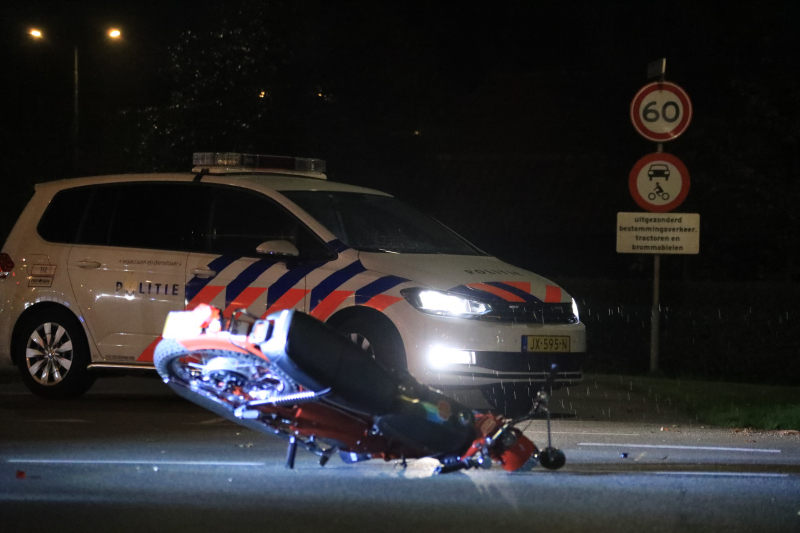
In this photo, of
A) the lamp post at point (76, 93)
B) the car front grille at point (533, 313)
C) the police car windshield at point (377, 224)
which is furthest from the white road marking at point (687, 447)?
the lamp post at point (76, 93)

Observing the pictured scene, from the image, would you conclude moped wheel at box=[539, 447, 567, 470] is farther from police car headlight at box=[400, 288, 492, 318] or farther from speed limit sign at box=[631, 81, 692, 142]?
speed limit sign at box=[631, 81, 692, 142]

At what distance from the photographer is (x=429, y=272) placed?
9.12 meters

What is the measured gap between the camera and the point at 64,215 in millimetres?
10500

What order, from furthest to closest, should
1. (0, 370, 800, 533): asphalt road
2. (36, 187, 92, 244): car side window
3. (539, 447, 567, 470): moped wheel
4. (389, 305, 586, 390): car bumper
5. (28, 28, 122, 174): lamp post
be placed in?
1. (28, 28, 122, 174): lamp post
2. (36, 187, 92, 244): car side window
3. (389, 305, 586, 390): car bumper
4. (539, 447, 567, 470): moped wheel
5. (0, 370, 800, 533): asphalt road

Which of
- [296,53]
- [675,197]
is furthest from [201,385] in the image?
[296,53]

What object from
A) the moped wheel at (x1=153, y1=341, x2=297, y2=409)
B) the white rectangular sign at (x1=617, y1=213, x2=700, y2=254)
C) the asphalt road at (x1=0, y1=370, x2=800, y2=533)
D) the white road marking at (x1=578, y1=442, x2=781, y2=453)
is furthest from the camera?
the white rectangular sign at (x1=617, y1=213, x2=700, y2=254)

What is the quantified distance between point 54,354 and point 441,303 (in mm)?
3451

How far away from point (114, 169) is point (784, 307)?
1954 cm

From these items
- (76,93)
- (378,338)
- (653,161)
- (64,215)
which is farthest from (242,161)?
(76,93)

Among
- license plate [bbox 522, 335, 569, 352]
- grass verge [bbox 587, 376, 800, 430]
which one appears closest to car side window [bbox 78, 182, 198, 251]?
license plate [bbox 522, 335, 569, 352]

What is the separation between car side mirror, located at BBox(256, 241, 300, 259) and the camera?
362 inches

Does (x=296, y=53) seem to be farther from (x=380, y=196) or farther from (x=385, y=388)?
(x=385, y=388)

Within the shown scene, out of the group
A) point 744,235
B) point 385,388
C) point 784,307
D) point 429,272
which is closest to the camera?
point 385,388

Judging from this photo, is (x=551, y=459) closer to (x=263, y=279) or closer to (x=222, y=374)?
(x=222, y=374)
